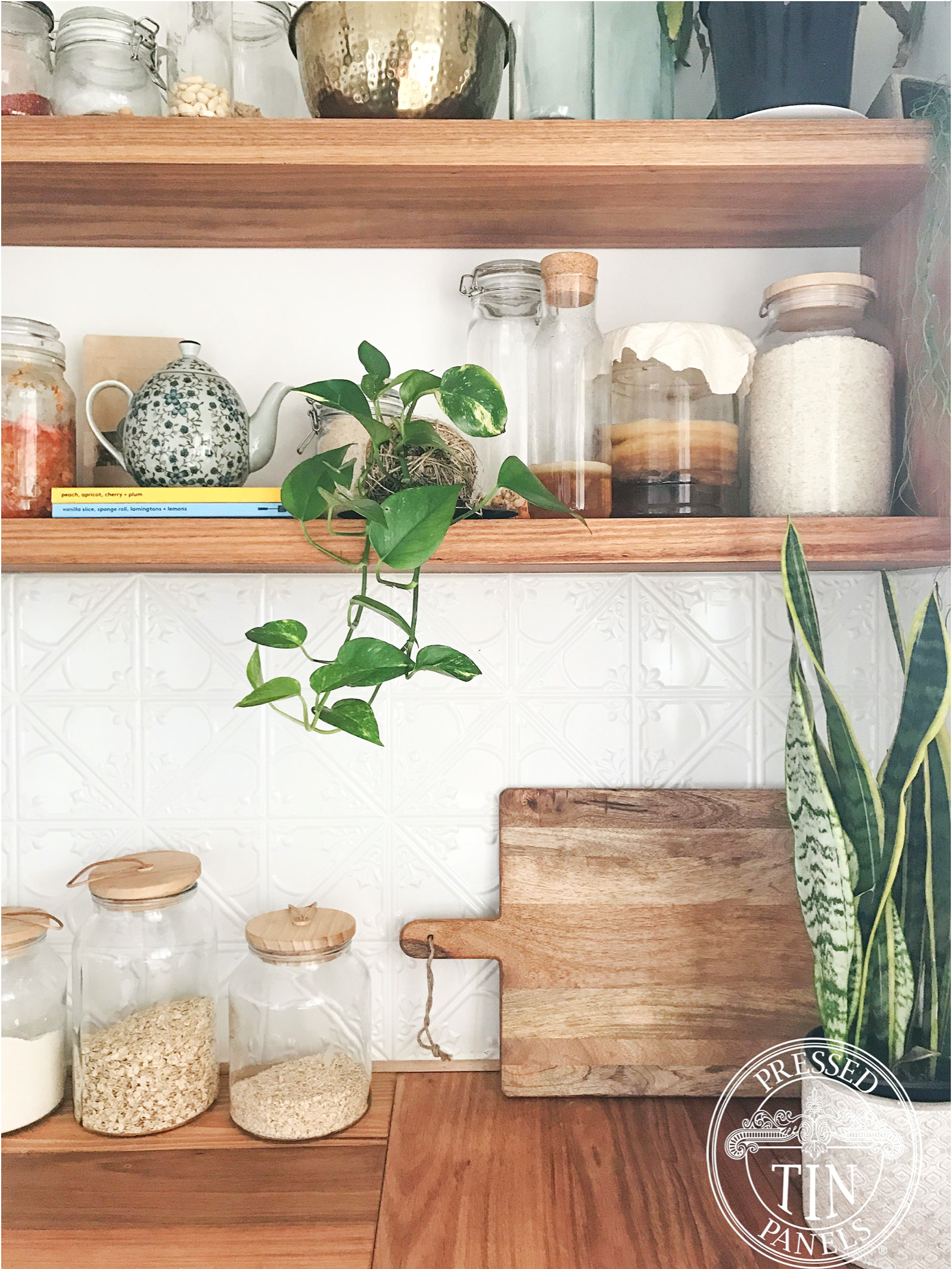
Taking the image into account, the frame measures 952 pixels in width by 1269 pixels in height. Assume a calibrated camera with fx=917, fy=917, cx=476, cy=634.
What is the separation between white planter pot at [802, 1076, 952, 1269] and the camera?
713 mm

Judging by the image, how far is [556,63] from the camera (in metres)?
0.89

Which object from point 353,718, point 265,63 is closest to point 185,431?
point 353,718

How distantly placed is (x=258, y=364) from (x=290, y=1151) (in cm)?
82

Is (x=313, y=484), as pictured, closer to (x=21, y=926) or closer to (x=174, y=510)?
(x=174, y=510)

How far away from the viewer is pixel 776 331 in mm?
895

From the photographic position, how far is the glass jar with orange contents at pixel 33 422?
2.79 feet

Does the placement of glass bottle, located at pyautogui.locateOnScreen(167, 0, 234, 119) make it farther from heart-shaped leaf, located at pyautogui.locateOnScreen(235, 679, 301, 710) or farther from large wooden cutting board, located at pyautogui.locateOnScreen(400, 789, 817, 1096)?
large wooden cutting board, located at pyautogui.locateOnScreen(400, 789, 817, 1096)

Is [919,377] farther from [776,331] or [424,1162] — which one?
[424,1162]

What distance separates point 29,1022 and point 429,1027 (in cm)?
42

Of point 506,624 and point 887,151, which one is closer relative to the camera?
point 887,151

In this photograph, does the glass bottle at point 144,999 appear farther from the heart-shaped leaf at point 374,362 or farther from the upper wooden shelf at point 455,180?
the upper wooden shelf at point 455,180

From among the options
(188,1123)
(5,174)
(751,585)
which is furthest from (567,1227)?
(5,174)

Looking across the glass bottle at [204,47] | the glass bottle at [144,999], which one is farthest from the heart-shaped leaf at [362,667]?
the glass bottle at [204,47]

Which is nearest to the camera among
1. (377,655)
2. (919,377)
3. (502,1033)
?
(377,655)
